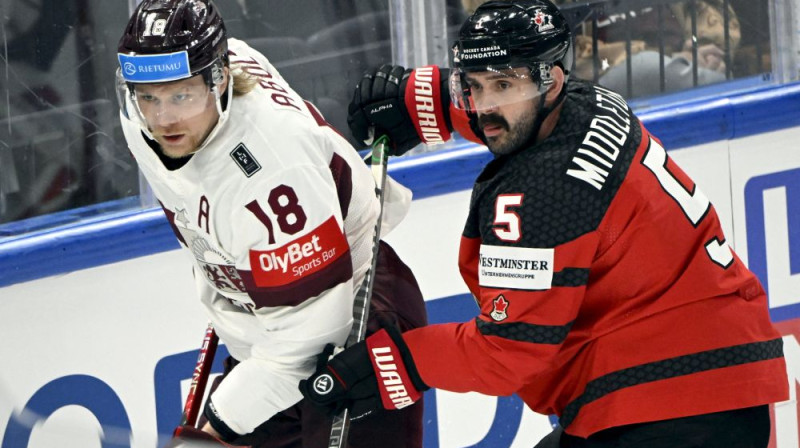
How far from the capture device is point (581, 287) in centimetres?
217

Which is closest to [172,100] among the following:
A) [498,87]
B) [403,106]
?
[498,87]

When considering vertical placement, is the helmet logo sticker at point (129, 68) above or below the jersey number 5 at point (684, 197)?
above

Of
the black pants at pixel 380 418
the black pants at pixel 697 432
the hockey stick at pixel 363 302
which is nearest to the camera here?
the black pants at pixel 697 432

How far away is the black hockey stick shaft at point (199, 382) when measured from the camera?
2645 millimetres

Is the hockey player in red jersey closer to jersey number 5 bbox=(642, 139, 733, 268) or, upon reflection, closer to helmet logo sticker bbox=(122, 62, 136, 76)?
jersey number 5 bbox=(642, 139, 733, 268)

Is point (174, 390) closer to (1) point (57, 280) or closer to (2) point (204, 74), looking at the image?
(1) point (57, 280)

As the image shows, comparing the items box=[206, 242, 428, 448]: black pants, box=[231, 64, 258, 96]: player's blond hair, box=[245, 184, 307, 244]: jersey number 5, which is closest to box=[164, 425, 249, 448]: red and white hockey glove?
box=[206, 242, 428, 448]: black pants

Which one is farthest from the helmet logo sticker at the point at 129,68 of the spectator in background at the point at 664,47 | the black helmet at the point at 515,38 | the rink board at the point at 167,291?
the spectator in background at the point at 664,47

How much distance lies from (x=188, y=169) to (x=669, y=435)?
91cm

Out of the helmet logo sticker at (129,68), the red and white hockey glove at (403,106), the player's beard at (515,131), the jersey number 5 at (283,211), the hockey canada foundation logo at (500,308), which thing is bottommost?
the hockey canada foundation logo at (500,308)

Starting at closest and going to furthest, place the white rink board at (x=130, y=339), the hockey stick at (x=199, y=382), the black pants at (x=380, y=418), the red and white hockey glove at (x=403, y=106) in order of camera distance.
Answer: the black pants at (x=380, y=418) → the hockey stick at (x=199, y=382) → the red and white hockey glove at (x=403, y=106) → the white rink board at (x=130, y=339)

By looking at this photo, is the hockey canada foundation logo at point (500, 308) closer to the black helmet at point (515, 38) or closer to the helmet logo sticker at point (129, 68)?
the black helmet at point (515, 38)

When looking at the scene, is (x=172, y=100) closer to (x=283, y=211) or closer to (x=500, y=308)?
(x=283, y=211)

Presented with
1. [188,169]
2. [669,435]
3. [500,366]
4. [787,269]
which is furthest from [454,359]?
[787,269]
